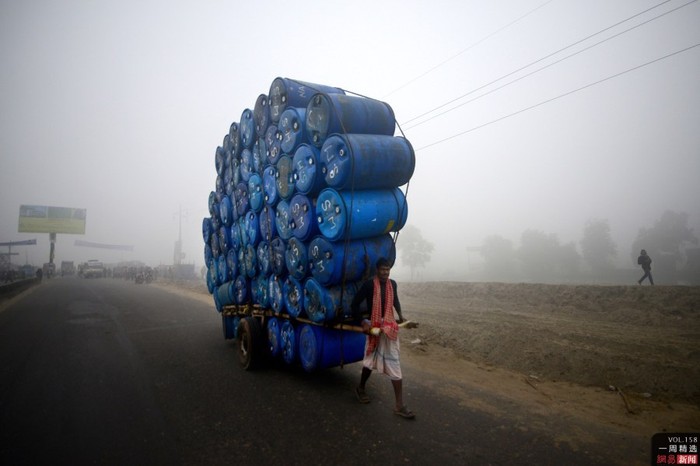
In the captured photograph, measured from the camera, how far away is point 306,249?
4.76 meters

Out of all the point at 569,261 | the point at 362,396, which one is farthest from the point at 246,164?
the point at 569,261

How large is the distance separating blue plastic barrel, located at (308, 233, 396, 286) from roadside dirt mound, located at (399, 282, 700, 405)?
4136 millimetres

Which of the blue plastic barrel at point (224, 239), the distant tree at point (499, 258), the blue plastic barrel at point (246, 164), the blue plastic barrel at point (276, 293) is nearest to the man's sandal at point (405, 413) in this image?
the blue plastic barrel at point (276, 293)

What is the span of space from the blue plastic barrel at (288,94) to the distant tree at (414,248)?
210 feet

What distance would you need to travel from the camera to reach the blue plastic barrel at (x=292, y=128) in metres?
4.98

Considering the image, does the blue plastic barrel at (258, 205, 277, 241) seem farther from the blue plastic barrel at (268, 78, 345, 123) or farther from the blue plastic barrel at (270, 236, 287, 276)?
the blue plastic barrel at (268, 78, 345, 123)

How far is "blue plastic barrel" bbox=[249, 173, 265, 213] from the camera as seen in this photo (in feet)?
19.3

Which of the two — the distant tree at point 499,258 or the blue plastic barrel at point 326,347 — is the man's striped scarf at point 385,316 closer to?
the blue plastic barrel at point 326,347

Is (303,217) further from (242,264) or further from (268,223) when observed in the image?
(242,264)

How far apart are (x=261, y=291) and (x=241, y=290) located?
85 cm

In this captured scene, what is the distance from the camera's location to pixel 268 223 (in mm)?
5566

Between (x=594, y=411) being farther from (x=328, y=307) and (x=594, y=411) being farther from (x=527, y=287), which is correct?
(x=527, y=287)

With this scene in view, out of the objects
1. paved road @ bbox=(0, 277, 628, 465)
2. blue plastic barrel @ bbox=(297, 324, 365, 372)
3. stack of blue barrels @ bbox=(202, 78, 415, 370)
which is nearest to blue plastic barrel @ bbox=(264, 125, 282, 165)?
stack of blue barrels @ bbox=(202, 78, 415, 370)

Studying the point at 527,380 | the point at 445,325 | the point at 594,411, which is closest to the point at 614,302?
the point at 445,325
